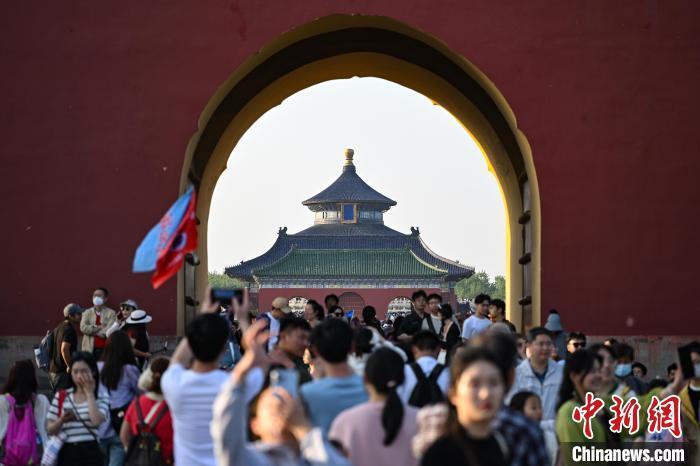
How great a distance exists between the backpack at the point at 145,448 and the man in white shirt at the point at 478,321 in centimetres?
523

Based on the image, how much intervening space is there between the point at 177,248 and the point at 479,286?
7902 cm

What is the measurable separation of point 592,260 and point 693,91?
6.57 feet

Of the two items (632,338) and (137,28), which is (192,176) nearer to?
(137,28)

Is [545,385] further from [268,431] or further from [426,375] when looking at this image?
[268,431]

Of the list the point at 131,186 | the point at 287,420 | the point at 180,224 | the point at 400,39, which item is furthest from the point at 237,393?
the point at 400,39

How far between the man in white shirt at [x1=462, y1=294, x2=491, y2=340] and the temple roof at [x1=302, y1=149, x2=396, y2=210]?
38309 millimetres

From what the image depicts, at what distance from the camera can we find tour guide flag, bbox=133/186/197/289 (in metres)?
6.20

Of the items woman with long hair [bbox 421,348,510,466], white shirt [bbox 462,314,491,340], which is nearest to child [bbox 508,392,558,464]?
woman with long hair [bbox 421,348,510,466]

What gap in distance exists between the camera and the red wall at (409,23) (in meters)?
13.2

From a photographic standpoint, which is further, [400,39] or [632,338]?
[400,39]

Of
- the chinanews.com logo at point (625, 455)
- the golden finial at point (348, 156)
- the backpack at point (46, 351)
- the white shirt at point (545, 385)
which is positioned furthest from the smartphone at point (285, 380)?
the golden finial at point (348, 156)

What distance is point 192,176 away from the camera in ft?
48.8

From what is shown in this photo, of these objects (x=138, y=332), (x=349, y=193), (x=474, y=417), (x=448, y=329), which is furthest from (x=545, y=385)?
(x=349, y=193)

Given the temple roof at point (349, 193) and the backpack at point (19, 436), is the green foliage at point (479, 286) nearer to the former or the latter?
the temple roof at point (349, 193)
